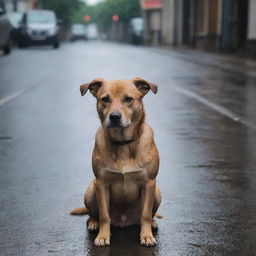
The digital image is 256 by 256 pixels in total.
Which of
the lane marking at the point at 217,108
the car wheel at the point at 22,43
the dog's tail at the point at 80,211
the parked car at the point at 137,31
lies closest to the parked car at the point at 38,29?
the car wheel at the point at 22,43

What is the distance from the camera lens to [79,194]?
4.92m

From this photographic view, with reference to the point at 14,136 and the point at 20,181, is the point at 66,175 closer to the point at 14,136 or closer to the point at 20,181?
the point at 20,181

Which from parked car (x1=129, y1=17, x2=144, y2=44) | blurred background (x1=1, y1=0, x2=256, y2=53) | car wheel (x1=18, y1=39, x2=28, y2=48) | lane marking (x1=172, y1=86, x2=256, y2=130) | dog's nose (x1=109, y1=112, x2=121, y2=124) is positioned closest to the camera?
dog's nose (x1=109, y1=112, x2=121, y2=124)

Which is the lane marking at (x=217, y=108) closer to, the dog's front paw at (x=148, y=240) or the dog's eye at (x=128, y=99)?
the dog's front paw at (x=148, y=240)

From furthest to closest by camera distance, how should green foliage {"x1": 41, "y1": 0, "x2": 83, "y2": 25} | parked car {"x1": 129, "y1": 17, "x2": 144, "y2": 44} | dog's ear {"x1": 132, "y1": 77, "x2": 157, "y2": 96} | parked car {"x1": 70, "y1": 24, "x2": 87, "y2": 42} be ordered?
parked car {"x1": 70, "y1": 24, "x2": 87, "y2": 42} → green foliage {"x1": 41, "y1": 0, "x2": 83, "y2": 25} → parked car {"x1": 129, "y1": 17, "x2": 144, "y2": 44} → dog's ear {"x1": 132, "y1": 77, "x2": 157, "y2": 96}

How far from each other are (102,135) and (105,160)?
6.8 inches

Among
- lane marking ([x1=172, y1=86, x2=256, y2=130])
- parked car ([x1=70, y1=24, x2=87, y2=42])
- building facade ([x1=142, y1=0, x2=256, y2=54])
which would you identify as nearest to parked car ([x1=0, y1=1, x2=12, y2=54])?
building facade ([x1=142, y1=0, x2=256, y2=54])

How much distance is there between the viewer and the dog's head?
3512 millimetres

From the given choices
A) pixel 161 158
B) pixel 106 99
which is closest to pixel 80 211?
pixel 106 99

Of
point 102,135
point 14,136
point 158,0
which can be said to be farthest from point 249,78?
point 158,0

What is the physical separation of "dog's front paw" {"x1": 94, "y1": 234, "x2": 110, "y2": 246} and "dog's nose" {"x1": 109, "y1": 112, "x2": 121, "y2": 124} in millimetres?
739

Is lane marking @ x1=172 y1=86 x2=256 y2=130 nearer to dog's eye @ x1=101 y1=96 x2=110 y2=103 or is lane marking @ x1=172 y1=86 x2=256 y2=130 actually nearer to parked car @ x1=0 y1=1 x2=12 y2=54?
dog's eye @ x1=101 y1=96 x2=110 y2=103

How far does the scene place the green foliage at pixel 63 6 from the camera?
2942 inches

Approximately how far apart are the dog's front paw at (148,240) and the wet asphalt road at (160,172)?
4cm
